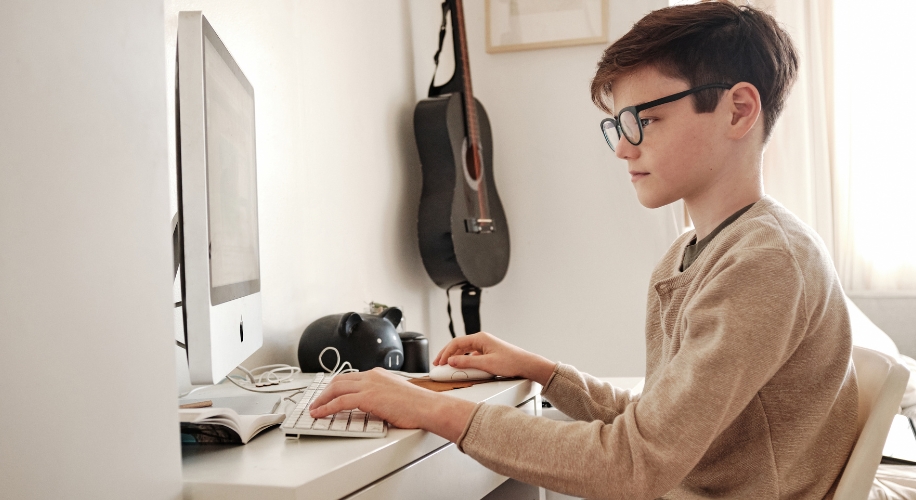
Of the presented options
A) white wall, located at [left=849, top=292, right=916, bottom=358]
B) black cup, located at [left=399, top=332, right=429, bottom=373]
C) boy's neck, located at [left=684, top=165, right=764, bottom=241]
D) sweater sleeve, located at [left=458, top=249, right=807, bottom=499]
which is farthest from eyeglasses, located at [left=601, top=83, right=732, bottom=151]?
white wall, located at [left=849, top=292, right=916, bottom=358]

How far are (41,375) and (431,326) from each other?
218cm

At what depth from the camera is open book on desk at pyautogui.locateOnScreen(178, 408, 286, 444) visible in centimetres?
80

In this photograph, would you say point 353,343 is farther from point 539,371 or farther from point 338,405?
point 338,405

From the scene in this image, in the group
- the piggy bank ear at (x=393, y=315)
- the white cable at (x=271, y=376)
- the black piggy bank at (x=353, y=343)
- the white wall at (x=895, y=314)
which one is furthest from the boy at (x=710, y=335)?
the white wall at (x=895, y=314)

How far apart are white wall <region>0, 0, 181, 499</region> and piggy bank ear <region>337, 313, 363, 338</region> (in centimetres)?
77

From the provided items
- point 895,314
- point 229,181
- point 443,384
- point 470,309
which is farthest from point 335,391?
point 895,314

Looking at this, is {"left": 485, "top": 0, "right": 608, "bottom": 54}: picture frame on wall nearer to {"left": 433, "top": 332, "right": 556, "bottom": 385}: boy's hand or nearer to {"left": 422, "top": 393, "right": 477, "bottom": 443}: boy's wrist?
{"left": 433, "top": 332, "right": 556, "bottom": 385}: boy's hand

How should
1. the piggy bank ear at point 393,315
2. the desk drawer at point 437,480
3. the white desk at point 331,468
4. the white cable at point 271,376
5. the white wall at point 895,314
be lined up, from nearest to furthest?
1. the white desk at point 331,468
2. the desk drawer at point 437,480
3. the white cable at point 271,376
4. the piggy bank ear at point 393,315
5. the white wall at point 895,314

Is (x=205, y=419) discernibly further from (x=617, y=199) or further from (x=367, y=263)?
(x=617, y=199)

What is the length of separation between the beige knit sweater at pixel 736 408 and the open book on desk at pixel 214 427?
243 millimetres

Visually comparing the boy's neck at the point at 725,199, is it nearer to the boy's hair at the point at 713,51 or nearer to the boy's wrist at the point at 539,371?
the boy's hair at the point at 713,51

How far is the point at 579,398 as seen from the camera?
114 cm

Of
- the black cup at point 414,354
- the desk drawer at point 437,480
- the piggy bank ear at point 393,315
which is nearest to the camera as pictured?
the desk drawer at point 437,480

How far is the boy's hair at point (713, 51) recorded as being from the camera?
3.25 ft
